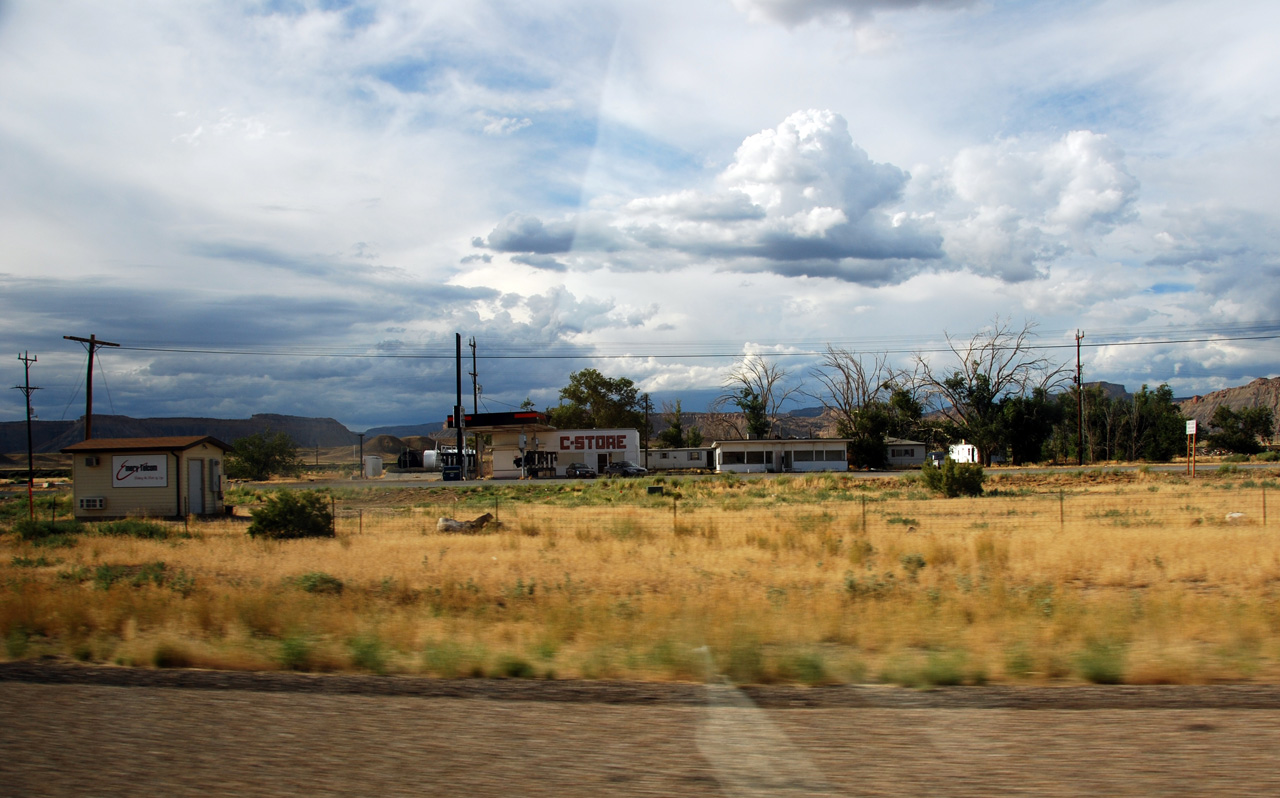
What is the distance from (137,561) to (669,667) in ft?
52.4

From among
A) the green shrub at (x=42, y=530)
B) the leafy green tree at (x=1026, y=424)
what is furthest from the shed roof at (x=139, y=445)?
the leafy green tree at (x=1026, y=424)

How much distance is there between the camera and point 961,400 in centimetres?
8475

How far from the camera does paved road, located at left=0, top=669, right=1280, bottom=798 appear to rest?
14.1 ft

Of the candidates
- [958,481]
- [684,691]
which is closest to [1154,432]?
[958,481]

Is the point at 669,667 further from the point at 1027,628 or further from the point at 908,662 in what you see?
the point at 1027,628

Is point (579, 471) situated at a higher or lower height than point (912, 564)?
lower

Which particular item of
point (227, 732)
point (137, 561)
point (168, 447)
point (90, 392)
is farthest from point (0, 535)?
point (227, 732)

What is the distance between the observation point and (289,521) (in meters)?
24.1

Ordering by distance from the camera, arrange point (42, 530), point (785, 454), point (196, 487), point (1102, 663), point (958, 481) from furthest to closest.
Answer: point (785, 454)
point (958, 481)
point (196, 487)
point (42, 530)
point (1102, 663)

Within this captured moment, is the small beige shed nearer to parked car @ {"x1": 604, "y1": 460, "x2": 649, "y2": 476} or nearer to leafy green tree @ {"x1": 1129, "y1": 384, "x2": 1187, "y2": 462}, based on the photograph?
parked car @ {"x1": 604, "y1": 460, "x2": 649, "y2": 476}

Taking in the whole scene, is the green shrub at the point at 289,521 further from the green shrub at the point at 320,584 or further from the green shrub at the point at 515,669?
the green shrub at the point at 515,669

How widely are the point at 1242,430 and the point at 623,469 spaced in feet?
296

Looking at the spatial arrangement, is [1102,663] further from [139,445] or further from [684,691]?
[139,445]

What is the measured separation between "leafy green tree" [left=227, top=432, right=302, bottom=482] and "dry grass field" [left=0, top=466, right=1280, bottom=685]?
185ft
